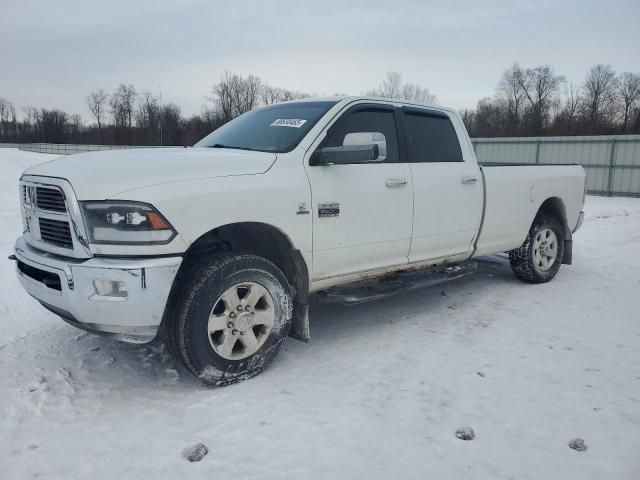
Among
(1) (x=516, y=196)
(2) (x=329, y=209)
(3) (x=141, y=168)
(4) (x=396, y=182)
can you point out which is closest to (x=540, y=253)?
(1) (x=516, y=196)

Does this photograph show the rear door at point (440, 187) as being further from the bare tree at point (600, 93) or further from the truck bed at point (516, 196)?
the bare tree at point (600, 93)

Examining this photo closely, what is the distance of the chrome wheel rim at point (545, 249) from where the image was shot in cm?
586

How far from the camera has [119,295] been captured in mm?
2875

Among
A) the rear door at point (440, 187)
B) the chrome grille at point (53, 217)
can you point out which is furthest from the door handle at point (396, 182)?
the chrome grille at point (53, 217)

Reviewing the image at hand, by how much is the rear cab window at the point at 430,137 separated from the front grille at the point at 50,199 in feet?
8.83

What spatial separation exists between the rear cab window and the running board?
3.35 feet

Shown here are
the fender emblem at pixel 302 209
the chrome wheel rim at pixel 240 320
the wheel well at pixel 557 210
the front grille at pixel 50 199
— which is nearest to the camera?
the front grille at pixel 50 199

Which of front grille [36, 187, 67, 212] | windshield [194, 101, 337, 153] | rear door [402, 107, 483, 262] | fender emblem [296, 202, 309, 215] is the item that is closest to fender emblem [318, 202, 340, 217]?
fender emblem [296, 202, 309, 215]

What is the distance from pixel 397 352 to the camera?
3920 millimetres

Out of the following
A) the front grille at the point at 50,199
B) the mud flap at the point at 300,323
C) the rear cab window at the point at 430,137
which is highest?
the rear cab window at the point at 430,137

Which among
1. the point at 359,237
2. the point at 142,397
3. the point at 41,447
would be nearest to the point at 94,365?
the point at 142,397

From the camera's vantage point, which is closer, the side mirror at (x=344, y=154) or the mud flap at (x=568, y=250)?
the side mirror at (x=344, y=154)

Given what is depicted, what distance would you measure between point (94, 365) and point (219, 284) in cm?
123

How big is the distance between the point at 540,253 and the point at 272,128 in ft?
12.1
